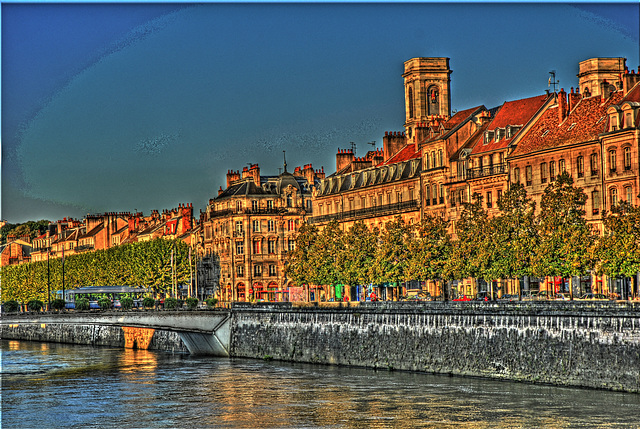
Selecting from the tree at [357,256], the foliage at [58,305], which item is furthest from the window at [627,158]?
the foliage at [58,305]

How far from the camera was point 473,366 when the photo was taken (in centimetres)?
6512

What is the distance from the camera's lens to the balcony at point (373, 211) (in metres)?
106

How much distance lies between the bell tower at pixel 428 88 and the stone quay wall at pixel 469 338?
35594 millimetres

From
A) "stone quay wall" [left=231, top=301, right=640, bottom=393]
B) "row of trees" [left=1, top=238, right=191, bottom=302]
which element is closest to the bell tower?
"row of trees" [left=1, top=238, right=191, bottom=302]

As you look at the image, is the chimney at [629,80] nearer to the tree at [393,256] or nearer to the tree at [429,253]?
the tree at [429,253]

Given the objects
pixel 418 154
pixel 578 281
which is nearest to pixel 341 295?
pixel 418 154

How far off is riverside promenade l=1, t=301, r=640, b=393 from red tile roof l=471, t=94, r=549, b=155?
22.0m

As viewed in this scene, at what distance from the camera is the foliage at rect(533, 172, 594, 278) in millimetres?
70562

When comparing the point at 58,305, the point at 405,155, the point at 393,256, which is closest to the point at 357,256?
the point at 393,256

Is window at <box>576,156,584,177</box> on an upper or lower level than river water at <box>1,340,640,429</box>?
upper

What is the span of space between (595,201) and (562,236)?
1178 cm

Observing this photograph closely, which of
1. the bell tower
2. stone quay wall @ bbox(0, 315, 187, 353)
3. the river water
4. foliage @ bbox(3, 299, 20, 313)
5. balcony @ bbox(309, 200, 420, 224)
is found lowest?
the river water

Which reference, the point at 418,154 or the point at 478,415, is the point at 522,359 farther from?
the point at 418,154

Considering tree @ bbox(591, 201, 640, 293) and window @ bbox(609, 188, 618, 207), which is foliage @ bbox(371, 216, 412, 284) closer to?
window @ bbox(609, 188, 618, 207)
